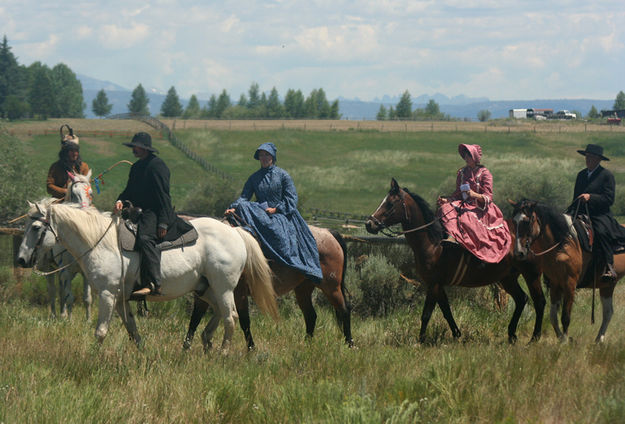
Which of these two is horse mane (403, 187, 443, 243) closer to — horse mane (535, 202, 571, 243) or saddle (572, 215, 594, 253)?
horse mane (535, 202, 571, 243)

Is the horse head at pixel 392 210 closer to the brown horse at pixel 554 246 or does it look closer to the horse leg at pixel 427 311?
the horse leg at pixel 427 311

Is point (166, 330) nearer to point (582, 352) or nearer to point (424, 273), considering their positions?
point (424, 273)

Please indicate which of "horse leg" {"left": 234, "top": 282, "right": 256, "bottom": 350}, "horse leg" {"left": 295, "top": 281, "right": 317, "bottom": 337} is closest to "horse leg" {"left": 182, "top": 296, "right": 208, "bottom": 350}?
"horse leg" {"left": 234, "top": 282, "right": 256, "bottom": 350}

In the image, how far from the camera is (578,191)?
9922 millimetres

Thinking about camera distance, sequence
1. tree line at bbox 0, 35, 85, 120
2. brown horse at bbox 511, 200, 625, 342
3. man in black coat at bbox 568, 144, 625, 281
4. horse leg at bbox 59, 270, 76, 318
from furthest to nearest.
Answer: tree line at bbox 0, 35, 85, 120 → horse leg at bbox 59, 270, 76, 318 → man in black coat at bbox 568, 144, 625, 281 → brown horse at bbox 511, 200, 625, 342

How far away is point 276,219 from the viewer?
29.4 feet

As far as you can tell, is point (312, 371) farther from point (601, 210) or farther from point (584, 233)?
point (601, 210)

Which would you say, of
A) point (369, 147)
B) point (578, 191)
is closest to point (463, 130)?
point (369, 147)

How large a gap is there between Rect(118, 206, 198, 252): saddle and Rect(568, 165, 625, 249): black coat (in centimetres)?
527

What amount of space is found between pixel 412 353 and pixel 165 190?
133 inches

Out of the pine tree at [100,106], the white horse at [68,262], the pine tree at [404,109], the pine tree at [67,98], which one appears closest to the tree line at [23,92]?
the pine tree at [67,98]

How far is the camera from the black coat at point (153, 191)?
8.00m

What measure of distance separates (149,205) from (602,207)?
6100 mm

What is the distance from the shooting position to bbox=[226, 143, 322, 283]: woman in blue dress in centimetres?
888
